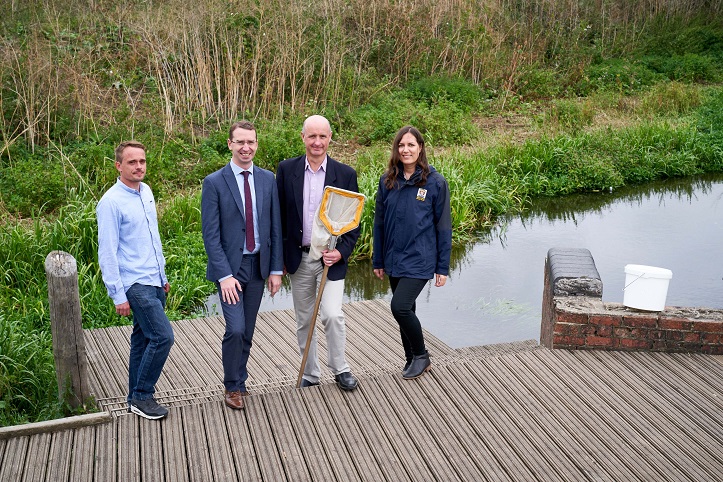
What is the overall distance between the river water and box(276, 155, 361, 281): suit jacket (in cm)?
286

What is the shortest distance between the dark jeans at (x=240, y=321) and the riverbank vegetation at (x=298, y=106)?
156cm

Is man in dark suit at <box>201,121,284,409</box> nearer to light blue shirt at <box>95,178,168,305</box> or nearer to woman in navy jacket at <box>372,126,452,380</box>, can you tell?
light blue shirt at <box>95,178,168,305</box>

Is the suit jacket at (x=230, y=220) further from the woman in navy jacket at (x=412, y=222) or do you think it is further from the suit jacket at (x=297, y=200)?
the woman in navy jacket at (x=412, y=222)

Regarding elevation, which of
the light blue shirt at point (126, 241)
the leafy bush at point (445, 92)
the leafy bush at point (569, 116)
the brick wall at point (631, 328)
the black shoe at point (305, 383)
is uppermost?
the light blue shirt at point (126, 241)

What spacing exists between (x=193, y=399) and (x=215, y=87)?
8.59 m

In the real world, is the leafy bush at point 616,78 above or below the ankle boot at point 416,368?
above

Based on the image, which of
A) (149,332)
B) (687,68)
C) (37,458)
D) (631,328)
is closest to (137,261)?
(149,332)

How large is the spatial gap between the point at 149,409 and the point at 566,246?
248 inches

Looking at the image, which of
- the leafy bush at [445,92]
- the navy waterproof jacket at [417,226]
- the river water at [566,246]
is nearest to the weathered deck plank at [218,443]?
Result: the navy waterproof jacket at [417,226]

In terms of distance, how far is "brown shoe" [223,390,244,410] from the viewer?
162 inches

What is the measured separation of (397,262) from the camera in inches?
175

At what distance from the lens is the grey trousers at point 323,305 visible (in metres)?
4.27

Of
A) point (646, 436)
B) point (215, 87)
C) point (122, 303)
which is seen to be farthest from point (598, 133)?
point (122, 303)

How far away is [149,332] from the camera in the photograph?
156 inches
